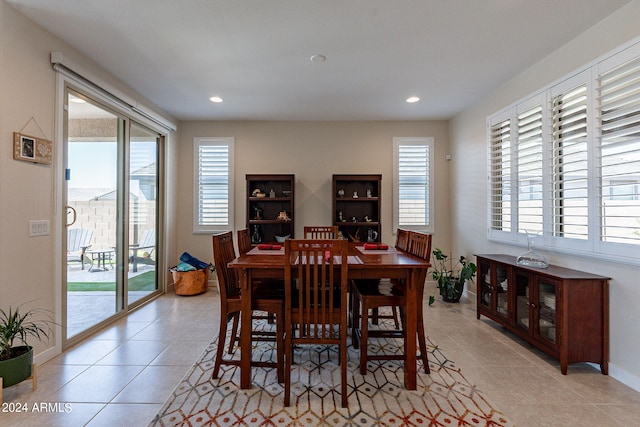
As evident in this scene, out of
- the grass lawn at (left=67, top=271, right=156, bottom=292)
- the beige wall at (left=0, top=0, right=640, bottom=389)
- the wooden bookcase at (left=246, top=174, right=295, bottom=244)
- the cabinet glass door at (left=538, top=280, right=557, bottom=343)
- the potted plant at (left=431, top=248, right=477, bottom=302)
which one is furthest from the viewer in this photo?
the wooden bookcase at (left=246, top=174, right=295, bottom=244)

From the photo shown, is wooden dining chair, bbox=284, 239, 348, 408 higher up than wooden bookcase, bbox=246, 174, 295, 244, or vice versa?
wooden bookcase, bbox=246, 174, 295, 244

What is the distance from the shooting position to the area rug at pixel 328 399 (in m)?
1.75

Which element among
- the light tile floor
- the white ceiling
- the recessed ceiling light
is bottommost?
the light tile floor

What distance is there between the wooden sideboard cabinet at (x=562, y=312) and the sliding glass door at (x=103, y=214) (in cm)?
415

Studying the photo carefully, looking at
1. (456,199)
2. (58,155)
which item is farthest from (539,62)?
(58,155)

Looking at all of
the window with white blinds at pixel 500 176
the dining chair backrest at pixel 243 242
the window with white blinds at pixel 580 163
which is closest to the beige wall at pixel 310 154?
the window with white blinds at pixel 500 176

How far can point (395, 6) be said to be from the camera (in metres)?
2.11

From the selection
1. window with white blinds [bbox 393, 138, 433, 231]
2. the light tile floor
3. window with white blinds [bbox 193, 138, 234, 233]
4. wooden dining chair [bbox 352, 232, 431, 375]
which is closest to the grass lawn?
the light tile floor

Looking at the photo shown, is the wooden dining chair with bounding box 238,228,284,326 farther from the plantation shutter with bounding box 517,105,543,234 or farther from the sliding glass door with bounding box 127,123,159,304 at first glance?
the plantation shutter with bounding box 517,105,543,234

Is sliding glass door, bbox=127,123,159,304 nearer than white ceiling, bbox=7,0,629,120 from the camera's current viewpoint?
No

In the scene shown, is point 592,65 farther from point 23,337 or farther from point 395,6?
point 23,337

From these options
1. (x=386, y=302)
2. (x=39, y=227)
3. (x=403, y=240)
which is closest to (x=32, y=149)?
(x=39, y=227)

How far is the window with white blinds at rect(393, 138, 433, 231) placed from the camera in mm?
4785

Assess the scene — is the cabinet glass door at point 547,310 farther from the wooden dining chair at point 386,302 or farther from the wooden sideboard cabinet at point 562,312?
the wooden dining chair at point 386,302
